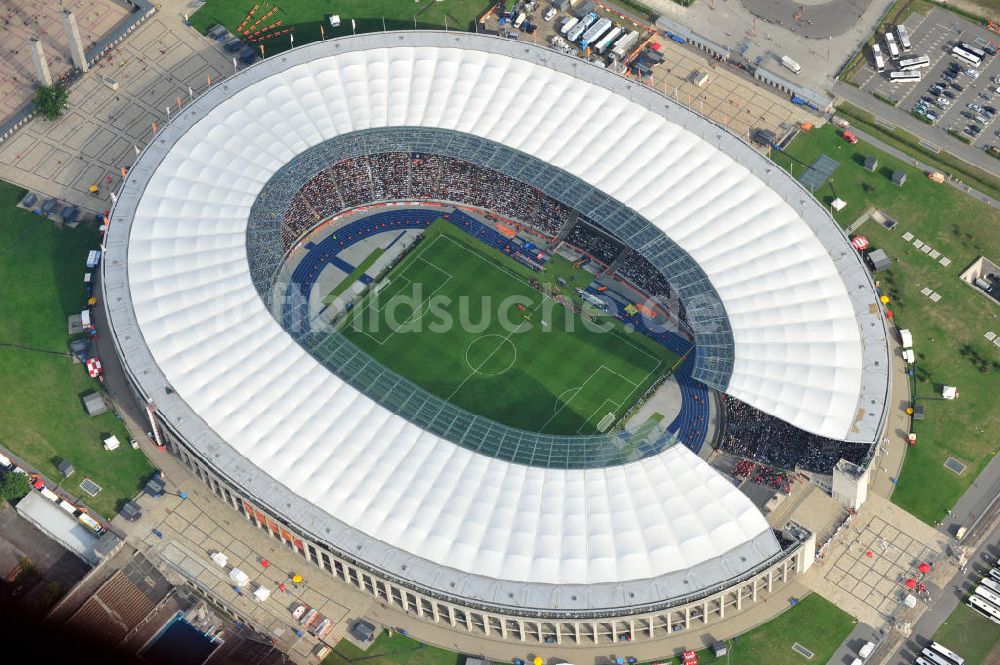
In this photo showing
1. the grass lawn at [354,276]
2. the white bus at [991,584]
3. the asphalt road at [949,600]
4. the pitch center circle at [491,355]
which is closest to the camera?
the asphalt road at [949,600]

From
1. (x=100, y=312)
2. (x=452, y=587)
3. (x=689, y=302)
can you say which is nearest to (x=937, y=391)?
(x=689, y=302)

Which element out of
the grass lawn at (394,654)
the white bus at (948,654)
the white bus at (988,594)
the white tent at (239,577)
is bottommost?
the white tent at (239,577)

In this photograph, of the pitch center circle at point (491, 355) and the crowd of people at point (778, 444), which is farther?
the pitch center circle at point (491, 355)

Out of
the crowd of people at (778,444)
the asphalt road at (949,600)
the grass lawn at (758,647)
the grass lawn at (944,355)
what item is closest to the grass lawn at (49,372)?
the grass lawn at (758,647)

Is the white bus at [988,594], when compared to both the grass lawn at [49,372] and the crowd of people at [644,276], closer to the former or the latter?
the crowd of people at [644,276]

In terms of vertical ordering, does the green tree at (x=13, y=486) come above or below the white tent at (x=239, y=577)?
below

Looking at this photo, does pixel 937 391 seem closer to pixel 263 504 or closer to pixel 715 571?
pixel 715 571

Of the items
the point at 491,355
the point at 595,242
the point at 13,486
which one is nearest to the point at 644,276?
the point at 595,242
